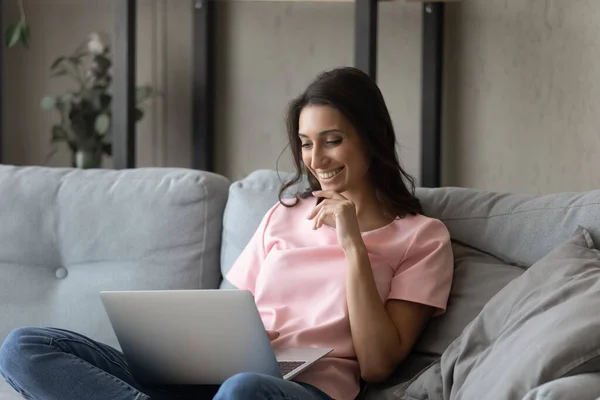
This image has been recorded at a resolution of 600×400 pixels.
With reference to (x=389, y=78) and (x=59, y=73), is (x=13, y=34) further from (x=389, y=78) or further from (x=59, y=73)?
(x=389, y=78)

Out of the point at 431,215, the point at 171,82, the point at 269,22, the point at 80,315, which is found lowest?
the point at 80,315

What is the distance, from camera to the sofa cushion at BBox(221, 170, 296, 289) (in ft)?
6.32

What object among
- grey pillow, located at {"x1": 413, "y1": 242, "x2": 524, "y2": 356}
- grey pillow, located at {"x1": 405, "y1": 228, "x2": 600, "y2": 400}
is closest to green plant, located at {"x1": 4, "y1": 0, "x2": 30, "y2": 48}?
grey pillow, located at {"x1": 413, "y1": 242, "x2": 524, "y2": 356}

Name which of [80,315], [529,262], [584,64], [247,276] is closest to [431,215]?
[529,262]

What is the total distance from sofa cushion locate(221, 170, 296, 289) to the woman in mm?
66

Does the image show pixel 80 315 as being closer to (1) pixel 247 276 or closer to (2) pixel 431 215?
(1) pixel 247 276

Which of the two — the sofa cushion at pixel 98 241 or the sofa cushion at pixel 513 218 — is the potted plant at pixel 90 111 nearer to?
the sofa cushion at pixel 98 241

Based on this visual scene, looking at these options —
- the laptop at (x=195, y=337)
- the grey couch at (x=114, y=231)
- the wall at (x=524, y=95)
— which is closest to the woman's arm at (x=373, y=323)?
the laptop at (x=195, y=337)

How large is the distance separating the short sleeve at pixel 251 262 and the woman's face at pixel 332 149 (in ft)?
0.57

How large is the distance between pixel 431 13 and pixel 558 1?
410mm

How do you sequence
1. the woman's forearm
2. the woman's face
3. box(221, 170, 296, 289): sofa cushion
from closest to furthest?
1. the woman's forearm
2. the woman's face
3. box(221, 170, 296, 289): sofa cushion

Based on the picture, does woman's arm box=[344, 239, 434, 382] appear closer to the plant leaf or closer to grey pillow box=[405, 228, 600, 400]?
grey pillow box=[405, 228, 600, 400]

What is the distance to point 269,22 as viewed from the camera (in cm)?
312

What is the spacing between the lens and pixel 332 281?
1.69m
